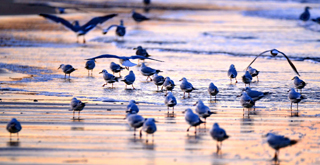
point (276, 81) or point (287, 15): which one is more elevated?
point (287, 15)

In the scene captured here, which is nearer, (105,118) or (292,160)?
(292,160)

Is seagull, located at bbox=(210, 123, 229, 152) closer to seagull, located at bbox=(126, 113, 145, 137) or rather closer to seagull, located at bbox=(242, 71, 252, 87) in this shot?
seagull, located at bbox=(126, 113, 145, 137)

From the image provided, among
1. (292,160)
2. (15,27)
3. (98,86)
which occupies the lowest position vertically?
(292,160)

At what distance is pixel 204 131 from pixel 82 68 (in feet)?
31.2

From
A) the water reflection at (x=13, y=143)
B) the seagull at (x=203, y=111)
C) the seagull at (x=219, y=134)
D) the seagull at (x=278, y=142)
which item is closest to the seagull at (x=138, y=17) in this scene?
the seagull at (x=203, y=111)

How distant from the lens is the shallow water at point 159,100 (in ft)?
26.8

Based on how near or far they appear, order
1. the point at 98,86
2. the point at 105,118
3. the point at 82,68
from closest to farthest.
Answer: the point at 105,118 → the point at 98,86 → the point at 82,68

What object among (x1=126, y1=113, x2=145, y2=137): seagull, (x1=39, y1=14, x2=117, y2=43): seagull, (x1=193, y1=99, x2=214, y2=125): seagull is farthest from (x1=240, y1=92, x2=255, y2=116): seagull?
(x1=39, y1=14, x2=117, y2=43): seagull

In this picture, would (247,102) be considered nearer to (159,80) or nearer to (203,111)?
(203,111)

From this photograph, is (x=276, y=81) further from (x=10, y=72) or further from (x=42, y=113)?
(x=10, y=72)

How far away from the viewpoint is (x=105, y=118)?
1050 cm

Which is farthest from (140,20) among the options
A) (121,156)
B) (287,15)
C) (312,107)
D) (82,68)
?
(121,156)

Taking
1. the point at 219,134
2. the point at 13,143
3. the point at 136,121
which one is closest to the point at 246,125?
the point at 219,134

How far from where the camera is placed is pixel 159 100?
12.6m
